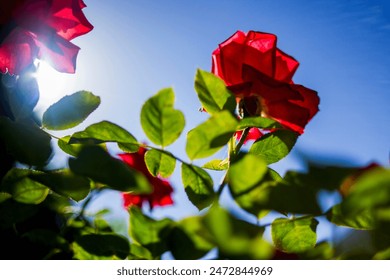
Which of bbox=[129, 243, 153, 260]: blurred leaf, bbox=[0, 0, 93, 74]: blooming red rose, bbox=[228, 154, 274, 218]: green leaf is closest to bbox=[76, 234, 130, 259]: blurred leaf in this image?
bbox=[129, 243, 153, 260]: blurred leaf

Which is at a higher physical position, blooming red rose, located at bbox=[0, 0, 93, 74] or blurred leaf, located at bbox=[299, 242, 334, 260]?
blooming red rose, located at bbox=[0, 0, 93, 74]

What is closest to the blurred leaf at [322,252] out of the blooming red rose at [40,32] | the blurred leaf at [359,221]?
the blurred leaf at [359,221]

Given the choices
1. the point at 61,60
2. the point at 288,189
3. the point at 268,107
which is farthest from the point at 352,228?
the point at 61,60

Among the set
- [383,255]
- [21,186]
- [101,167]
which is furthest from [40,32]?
[383,255]

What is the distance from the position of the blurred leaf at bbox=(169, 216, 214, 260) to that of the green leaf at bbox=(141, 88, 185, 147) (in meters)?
0.09

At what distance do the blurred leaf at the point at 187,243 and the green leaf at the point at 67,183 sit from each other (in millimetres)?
82

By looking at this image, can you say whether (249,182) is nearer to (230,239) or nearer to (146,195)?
(230,239)

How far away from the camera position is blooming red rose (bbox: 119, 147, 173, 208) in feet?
1.85

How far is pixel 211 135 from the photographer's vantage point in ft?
1.03

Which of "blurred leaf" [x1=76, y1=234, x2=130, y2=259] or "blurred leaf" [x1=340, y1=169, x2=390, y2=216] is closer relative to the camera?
"blurred leaf" [x1=340, y1=169, x2=390, y2=216]

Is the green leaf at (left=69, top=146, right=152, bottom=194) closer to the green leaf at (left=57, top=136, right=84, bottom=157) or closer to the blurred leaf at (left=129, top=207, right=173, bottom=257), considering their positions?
the blurred leaf at (left=129, top=207, right=173, bottom=257)

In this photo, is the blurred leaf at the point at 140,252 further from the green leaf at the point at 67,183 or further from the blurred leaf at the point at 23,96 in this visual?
the blurred leaf at the point at 23,96

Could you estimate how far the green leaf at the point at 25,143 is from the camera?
1.26ft
